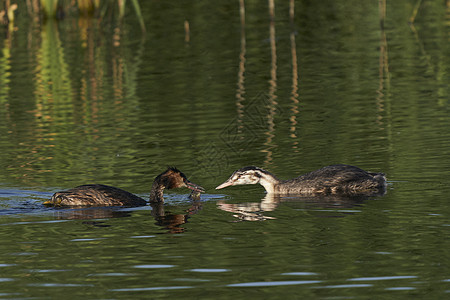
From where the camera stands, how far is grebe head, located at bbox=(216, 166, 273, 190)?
14008mm

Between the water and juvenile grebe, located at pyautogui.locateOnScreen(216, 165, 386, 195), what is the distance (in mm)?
267

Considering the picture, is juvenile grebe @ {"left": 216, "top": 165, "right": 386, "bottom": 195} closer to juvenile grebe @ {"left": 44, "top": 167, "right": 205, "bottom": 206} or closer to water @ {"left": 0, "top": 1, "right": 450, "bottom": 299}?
water @ {"left": 0, "top": 1, "right": 450, "bottom": 299}

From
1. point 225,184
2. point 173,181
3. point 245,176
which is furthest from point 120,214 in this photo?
point 245,176

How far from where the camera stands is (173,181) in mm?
13492

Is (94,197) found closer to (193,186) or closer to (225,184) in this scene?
(193,186)

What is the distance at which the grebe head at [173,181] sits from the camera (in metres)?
13.5

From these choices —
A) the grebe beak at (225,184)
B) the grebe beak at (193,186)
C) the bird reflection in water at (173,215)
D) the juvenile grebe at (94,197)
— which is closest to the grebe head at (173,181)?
the grebe beak at (193,186)

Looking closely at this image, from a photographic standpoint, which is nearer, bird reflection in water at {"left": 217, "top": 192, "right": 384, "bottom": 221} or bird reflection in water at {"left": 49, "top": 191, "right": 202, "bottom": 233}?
bird reflection in water at {"left": 49, "top": 191, "right": 202, "bottom": 233}

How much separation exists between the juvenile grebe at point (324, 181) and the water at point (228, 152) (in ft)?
0.87

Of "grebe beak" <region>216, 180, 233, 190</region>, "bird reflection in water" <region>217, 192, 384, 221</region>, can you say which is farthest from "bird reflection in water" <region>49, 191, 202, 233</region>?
"grebe beak" <region>216, 180, 233, 190</region>

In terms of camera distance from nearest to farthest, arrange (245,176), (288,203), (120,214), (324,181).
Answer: (120,214), (288,203), (324,181), (245,176)

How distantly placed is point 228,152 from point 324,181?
3286mm

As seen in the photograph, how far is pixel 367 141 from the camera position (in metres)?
16.8

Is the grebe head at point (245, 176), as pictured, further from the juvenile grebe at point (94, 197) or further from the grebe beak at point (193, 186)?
the juvenile grebe at point (94, 197)
